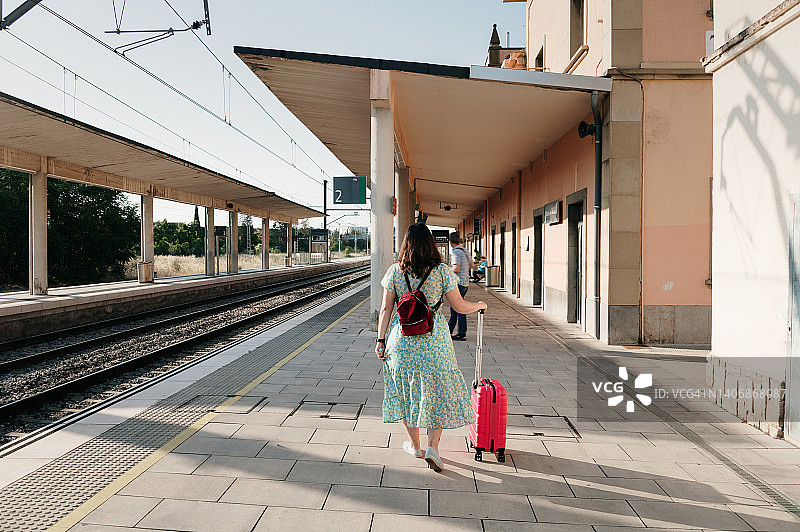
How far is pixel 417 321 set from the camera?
12.2ft

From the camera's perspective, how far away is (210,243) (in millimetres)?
28766

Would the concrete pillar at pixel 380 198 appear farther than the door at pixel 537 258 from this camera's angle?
No

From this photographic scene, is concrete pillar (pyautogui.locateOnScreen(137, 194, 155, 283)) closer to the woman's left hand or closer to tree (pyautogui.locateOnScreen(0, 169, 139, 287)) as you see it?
tree (pyautogui.locateOnScreen(0, 169, 139, 287))

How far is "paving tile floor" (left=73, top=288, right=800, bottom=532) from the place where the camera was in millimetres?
3104

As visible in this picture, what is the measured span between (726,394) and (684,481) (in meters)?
2.12

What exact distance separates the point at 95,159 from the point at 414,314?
1583 centimetres

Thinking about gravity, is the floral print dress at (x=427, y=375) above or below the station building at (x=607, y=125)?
below

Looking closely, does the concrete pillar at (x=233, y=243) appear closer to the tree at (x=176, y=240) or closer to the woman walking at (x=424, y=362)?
the tree at (x=176, y=240)

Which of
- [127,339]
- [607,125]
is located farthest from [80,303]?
[607,125]

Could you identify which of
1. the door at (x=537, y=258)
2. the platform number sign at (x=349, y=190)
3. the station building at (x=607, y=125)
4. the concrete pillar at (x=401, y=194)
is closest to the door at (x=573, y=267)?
the station building at (x=607, y=125)

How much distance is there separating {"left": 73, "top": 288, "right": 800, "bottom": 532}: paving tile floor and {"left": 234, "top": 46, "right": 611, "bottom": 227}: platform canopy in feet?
16.6

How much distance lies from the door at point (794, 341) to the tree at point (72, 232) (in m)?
27.7

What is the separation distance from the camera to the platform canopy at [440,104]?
8.65 metres

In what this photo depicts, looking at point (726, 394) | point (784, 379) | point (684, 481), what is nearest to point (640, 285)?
point (726, 394)
